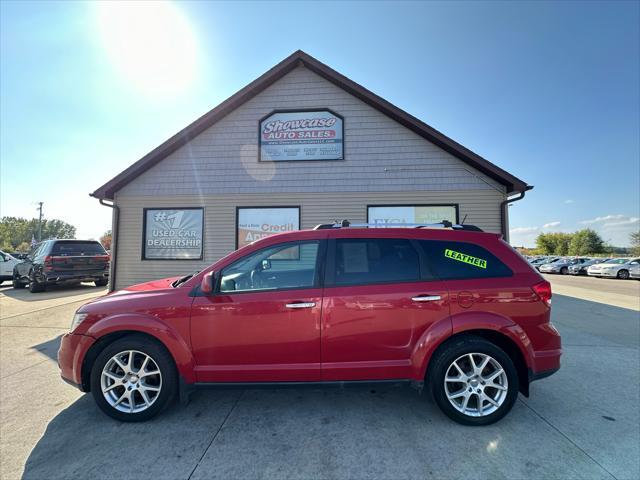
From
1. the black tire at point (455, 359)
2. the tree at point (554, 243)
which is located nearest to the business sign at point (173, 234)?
the black tire at point (455, 359)

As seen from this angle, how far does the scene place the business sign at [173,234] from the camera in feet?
26.9

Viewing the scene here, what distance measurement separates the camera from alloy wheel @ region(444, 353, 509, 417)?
256cm

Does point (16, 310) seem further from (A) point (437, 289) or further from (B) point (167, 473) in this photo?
(A) point (437, 289)

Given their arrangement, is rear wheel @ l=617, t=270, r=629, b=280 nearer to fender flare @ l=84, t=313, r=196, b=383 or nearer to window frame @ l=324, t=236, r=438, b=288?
window frame @ l=324, t=236, r=438, b=288

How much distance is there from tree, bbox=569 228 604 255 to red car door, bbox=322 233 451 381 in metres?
51.3

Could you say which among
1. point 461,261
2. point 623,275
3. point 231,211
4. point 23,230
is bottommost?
point 623,275

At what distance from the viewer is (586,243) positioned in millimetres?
40875

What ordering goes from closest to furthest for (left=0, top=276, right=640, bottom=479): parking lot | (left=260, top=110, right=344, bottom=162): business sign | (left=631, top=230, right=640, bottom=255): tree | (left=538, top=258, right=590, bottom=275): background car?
(left=0, top=276, right=640, bottom=479): parking lot < (left=260, top=110, right=344, bottom=162): business sign < (left=538, top=258, right=590, bottom=275): background car < (left=631, top=230, right=640, bottom=255): tree

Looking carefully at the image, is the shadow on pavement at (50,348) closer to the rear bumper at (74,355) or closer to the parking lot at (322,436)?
the parking lot at (322,436)

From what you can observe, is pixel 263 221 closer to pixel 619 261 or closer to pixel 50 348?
pixel 50 348

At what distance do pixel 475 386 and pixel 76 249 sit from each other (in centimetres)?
1237

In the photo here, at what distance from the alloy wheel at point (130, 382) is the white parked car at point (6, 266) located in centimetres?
1441

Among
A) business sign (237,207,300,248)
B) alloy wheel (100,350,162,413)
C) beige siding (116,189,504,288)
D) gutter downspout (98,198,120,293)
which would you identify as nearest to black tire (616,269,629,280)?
beige siding (116,189,504,288)

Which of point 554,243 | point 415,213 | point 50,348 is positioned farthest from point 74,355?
point 554,243
